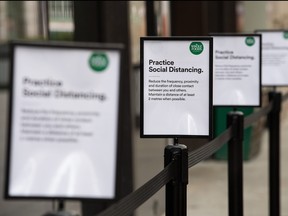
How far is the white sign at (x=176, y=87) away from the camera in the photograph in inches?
91.0

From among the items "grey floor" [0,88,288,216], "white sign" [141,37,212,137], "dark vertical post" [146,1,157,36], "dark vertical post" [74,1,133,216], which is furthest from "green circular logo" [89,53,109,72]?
"dark vertical post" [146,1,157,36]

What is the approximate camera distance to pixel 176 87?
231 cm

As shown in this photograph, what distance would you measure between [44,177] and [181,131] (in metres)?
0.99

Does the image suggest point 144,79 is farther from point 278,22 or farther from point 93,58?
point 278,22

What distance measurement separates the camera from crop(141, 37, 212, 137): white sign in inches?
91.0

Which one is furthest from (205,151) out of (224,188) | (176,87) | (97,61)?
(224,188)

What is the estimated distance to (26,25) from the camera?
14.1 ft

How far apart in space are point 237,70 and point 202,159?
0.64 metres

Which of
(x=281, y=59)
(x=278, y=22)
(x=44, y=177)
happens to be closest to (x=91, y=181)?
(x=44, y=177)

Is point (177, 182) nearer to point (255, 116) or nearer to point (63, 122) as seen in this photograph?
point (63, 122)

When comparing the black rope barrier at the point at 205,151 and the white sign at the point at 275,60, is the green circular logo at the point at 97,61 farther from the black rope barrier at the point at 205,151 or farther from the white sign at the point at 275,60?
the white sign at the point at 275,60

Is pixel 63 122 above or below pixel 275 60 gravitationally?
below

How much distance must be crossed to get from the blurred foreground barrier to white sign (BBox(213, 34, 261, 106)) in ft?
0.56

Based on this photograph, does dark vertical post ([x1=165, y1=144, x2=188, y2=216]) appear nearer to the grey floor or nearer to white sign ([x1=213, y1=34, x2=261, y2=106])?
the grey floor
